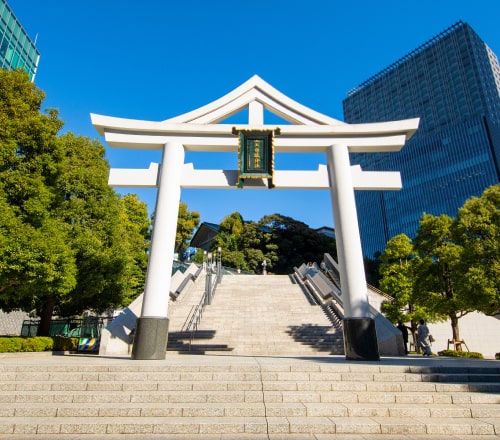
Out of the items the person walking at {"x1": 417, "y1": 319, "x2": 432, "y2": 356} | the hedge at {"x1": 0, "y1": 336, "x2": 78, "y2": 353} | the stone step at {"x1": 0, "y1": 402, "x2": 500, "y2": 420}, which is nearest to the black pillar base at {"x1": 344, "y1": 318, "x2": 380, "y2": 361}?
the stone step at {"x1": 0, "y1": 402, "x2": 500, "y2": 420}

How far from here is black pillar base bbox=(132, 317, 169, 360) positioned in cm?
764

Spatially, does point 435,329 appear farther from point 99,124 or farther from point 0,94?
point 0,94

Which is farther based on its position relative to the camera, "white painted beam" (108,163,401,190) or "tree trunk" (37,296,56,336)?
"tree trunk" (37,296,56,336)

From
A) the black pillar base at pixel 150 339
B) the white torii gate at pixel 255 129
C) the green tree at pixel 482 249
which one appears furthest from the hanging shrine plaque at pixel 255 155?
the green tree at pixel 482 249

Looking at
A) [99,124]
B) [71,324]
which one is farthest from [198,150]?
[71,324]

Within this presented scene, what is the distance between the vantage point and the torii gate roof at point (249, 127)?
9570mm

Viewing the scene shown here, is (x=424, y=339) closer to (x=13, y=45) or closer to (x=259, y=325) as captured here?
(x=259, y=325)

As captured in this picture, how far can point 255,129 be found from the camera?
9633mm

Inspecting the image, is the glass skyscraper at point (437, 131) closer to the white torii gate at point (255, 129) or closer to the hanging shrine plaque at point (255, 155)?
the white torii gate at point (255, 129)

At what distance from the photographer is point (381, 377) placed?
539 centimetres

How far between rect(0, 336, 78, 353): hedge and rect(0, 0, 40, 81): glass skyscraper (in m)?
30.8

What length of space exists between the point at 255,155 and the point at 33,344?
1009 centimetres

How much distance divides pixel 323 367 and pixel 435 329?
1851cm

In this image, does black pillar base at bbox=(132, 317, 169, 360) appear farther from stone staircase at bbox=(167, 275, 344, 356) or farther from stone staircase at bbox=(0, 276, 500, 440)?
stone staircase at bbox=(167, 275, 344, 356)
